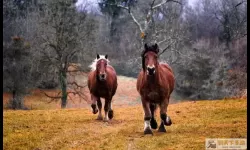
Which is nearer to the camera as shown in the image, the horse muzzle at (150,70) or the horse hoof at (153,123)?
the horse muzzle at (150,70)

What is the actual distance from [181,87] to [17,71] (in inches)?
727

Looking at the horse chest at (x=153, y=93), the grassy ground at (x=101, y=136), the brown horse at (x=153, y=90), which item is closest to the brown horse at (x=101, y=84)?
the grassy ground at (x=101, y=136)

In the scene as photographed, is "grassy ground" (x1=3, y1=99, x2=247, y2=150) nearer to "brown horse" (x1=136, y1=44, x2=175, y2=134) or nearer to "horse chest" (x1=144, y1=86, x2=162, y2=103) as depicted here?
"brown horse" (x1=136, y1=44, x2=175, y2=134)

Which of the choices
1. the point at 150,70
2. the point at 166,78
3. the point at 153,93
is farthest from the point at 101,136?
the point at 166,78

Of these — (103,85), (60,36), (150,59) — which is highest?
(60,36)

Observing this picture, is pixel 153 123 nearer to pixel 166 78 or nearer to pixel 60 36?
pixel 166 78

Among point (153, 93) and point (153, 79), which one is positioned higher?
point (153, 79)

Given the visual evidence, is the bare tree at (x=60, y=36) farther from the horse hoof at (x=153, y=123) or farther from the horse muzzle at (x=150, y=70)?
the horse muzzle at (x=150, y=70)

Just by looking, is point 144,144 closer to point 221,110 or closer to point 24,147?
point 24,147

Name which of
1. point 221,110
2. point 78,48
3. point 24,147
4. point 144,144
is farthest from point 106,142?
point 78,48
